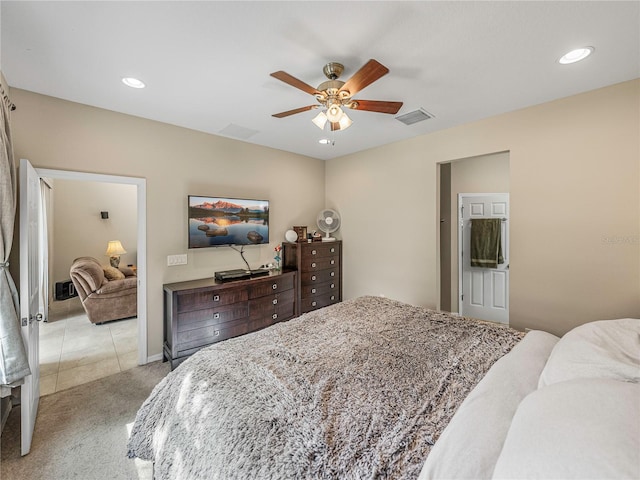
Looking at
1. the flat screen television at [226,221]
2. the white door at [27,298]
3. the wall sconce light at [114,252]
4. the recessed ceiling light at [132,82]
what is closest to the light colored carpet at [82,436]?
the white door at [27,298]

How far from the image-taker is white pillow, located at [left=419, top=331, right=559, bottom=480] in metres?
0.73

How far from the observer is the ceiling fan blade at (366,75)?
1600 mm

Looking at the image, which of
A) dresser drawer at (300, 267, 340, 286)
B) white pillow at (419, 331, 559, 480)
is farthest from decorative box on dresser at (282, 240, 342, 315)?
white pillow at (419, 331, 559, 480)

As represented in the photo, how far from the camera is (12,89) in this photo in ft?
7.58

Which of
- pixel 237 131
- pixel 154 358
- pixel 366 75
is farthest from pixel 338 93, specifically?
pixel 154 358

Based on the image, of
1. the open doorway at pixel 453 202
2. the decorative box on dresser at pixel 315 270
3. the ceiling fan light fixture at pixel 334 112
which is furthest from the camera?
the open doorway at pixel 453 202

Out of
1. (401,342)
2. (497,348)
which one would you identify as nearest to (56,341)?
(401,342)

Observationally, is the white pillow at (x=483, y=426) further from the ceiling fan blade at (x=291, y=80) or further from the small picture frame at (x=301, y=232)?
the small picture frame at (x=301, y=232)

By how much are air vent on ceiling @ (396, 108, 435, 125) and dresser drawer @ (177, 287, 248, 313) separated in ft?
8.76

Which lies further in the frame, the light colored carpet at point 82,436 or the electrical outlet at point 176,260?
the electrical outlet at point 176,260

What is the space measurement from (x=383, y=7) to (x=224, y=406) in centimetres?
214

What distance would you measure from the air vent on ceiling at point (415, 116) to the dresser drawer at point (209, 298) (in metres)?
2.67

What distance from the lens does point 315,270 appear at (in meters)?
4.20

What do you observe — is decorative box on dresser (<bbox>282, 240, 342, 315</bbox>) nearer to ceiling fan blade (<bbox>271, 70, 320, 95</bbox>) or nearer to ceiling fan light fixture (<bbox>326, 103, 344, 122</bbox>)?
ceiling fan light fixture (<bbox>326, 103, 344, 122</bbox>)
